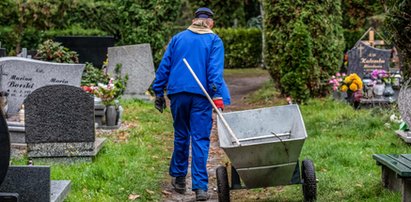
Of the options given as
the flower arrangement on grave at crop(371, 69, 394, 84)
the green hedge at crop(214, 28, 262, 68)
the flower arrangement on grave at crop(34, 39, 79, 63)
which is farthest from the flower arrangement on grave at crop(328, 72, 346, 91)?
the green hedge at crop(214, 28, 262, 68)

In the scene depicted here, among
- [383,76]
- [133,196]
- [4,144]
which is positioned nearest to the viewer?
[4,144]

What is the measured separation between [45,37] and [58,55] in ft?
28.6

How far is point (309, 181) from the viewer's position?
7254mm

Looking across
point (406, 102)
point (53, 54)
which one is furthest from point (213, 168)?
point (53, 54)

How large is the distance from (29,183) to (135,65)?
11.1 metres

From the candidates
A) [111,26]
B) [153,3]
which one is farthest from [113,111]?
[111,26]

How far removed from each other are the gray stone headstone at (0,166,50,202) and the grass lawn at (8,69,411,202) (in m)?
1.25

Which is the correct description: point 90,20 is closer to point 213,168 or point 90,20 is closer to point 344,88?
point 344,88

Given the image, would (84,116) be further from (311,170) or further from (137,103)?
(137,103)

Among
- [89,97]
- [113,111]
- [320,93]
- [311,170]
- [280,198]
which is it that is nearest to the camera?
[311,170]

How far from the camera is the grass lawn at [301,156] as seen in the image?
792cm

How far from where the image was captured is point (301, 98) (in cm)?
1669

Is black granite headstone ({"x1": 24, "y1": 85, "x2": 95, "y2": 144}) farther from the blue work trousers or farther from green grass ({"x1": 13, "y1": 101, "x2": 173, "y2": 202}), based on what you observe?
the blue work trousers

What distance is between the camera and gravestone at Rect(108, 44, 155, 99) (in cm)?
1673
